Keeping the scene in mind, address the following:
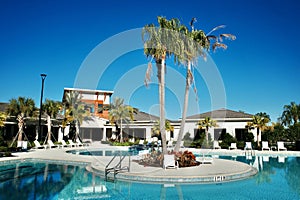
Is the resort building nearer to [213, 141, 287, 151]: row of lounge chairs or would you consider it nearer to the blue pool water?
[213, 141, 287, 151]: row of lounge chairs

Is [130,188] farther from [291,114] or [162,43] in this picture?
[291,114]

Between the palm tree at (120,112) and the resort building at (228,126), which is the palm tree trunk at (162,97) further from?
the palm tree at (120,112)

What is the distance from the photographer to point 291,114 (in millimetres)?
50375

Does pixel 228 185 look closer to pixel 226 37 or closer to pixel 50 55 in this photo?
pixel 226 37

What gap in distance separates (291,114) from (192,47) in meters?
43.7

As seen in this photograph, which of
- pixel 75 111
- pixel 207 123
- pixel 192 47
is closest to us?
pixel 192 47

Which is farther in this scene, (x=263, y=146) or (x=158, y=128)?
(x=158, y=128)

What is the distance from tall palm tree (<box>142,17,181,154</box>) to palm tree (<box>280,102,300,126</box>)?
43122mm

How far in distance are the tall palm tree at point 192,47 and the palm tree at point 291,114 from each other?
131ft

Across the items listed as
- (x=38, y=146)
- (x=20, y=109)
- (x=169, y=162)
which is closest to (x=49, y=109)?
(x=20, y=109)

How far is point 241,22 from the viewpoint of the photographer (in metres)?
20.5

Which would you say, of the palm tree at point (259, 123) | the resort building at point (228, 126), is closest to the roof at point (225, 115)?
the resort building at point (228, 126)

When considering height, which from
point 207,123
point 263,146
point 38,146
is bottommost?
point 38,146

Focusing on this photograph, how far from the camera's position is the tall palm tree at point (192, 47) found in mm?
15266
